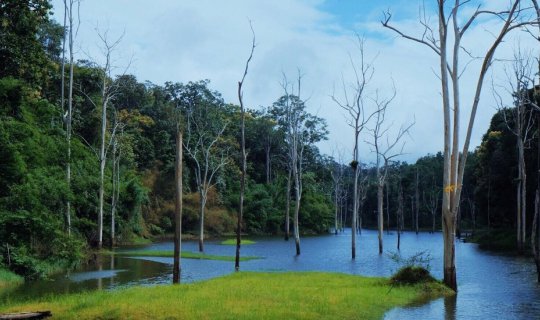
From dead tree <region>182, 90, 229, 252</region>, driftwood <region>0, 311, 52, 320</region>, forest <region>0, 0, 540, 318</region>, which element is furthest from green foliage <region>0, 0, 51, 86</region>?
dead tree <region>182, 90, 229, 252</region>

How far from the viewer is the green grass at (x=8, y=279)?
71.8ft

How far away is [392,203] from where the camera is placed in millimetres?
126500

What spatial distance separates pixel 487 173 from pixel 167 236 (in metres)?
39.4

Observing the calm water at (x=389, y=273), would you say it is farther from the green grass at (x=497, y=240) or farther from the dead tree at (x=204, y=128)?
the dead tree at (x=204, y=128)

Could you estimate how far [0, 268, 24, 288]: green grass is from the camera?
71.8 ft

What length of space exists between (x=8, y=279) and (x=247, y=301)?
12518 millimetres

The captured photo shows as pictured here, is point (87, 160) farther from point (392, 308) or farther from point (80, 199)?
point (392, 308)

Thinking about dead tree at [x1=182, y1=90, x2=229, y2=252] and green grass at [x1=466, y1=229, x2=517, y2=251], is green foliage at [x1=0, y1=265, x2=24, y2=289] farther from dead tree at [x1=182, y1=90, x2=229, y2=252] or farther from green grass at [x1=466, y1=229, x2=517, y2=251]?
dead tree at [x1=182, y1=90, x2=229, y2=252]

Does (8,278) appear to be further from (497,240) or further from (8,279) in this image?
(497,240)

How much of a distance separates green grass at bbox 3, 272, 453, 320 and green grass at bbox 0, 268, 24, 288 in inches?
257

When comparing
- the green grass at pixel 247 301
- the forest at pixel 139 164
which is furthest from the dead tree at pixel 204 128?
the green grass at pixel 247 301

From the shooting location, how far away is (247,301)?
15.0 metres

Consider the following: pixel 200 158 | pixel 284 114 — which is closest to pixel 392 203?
pixel 284 114

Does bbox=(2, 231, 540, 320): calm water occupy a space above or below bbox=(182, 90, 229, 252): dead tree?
below
